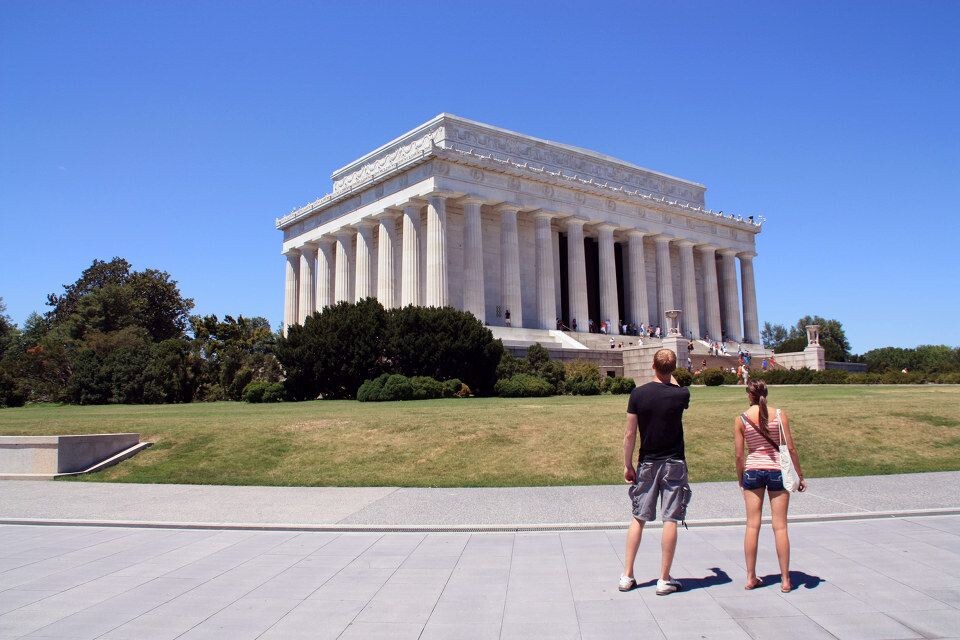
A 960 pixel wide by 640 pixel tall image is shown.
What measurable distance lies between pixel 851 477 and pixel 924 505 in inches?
130

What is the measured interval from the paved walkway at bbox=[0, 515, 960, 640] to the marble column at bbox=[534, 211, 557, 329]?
159ft

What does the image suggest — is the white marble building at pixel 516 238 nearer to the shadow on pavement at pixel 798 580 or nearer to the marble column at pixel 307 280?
the marble column at pixel 307 280

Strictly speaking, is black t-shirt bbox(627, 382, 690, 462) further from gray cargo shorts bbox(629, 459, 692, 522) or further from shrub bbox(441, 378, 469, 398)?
shrub bbox(441, 378, 469, 398)

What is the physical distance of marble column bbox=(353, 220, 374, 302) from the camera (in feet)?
202

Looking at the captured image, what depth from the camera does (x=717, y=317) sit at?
2948 inches

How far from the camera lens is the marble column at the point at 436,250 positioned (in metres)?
53.7

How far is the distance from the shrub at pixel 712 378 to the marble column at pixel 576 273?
19.8 m

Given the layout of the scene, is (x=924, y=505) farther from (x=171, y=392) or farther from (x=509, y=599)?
(x=171, y=392)

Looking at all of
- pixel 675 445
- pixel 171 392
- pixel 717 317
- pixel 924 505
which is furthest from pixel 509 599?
pixel 717 317

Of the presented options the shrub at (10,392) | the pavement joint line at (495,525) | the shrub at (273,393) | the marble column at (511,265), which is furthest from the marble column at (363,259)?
the pavement joint line at (495,525)

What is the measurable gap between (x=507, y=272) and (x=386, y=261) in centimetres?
1044

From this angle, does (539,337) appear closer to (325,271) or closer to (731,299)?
(325,271)

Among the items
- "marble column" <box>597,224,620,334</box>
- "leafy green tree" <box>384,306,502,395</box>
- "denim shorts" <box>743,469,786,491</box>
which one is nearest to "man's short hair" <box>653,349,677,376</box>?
"denim shorts" <box>743,469,786,491</box>

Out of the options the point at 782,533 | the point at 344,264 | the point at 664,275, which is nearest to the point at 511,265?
the point at 344,264
